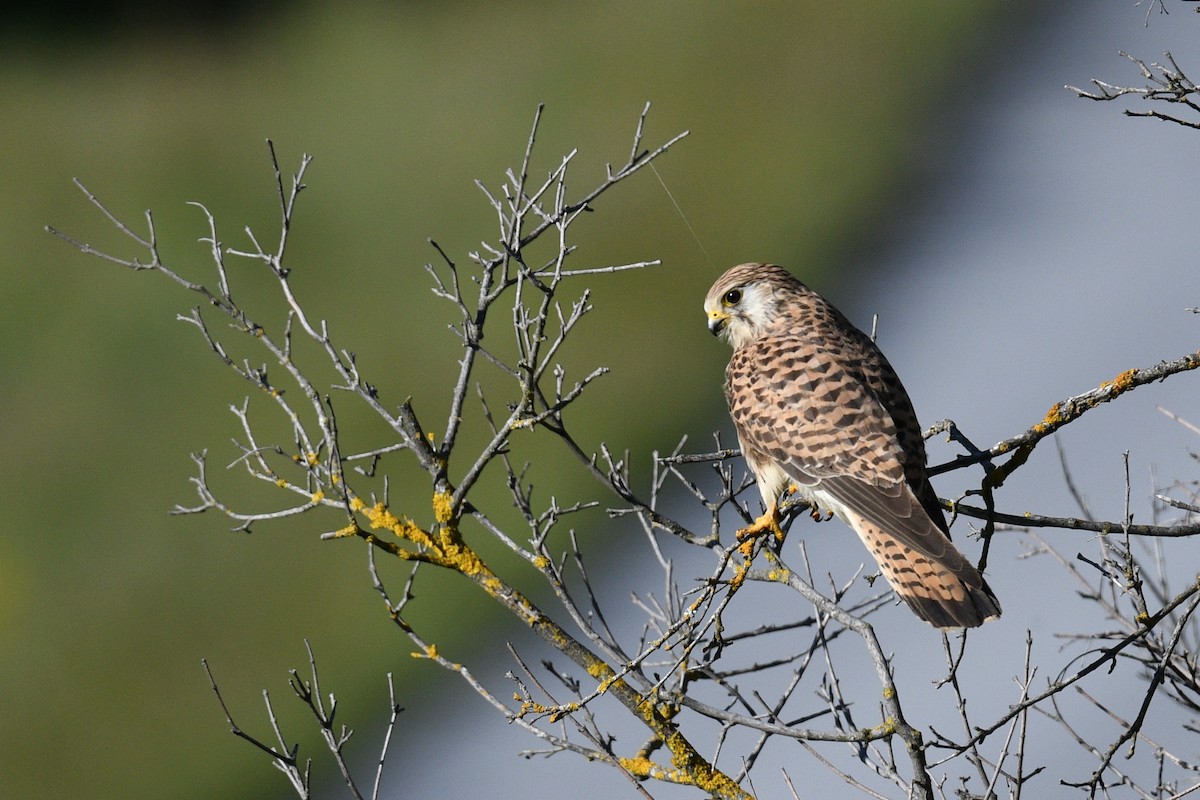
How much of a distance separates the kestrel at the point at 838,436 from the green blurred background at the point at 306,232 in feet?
9.37

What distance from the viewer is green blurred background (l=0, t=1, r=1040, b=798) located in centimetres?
579

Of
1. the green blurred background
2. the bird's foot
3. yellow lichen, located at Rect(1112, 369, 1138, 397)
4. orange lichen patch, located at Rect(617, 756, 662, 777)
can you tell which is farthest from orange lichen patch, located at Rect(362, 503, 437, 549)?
the green blurred background

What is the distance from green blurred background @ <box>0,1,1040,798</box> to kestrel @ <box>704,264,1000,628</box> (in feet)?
9.37

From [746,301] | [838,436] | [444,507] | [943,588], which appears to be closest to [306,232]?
[746,301]

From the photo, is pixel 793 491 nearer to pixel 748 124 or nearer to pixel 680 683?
pixel 680 683

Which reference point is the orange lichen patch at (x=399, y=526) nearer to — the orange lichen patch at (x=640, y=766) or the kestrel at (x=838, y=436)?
the orange lichen patch at (x=640, y=766)

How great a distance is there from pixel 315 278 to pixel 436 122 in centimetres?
260

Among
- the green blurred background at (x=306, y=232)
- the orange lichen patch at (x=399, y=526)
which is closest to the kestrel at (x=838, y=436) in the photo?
the orange lichen patch at (x=399, y=526)

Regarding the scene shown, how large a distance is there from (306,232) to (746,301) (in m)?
6.25

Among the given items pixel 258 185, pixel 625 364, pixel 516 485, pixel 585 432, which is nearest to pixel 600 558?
pixel 585 432

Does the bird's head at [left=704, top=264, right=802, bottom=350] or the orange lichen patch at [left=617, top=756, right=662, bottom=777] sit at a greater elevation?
the bird's head at [left=704, top=264, right=802, bottom=350]

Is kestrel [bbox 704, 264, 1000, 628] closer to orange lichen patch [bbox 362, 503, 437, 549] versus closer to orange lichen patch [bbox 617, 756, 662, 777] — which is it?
orange lichen patch [bbox 617, 756, 662, 777]

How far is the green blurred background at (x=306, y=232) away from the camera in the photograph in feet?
19.0

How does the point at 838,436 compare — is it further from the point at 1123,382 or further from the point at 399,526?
the point at 399,526
